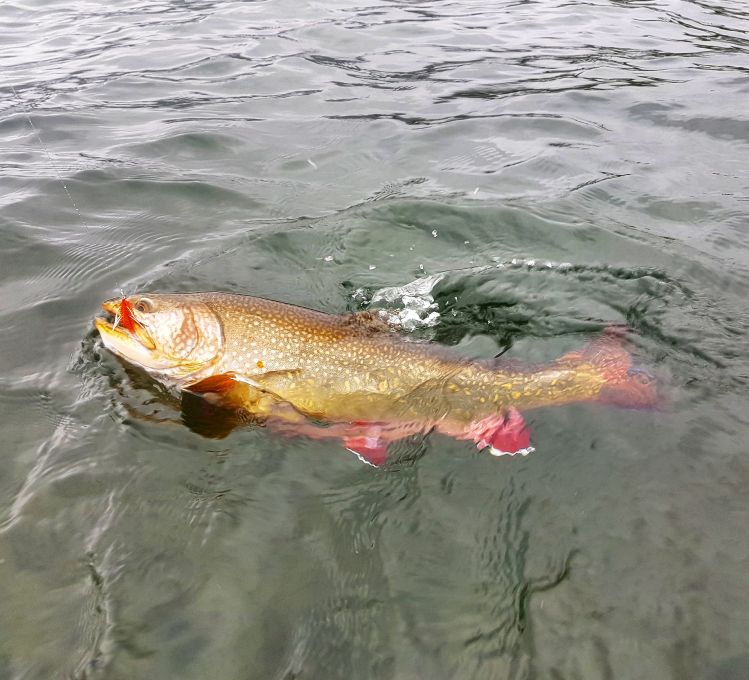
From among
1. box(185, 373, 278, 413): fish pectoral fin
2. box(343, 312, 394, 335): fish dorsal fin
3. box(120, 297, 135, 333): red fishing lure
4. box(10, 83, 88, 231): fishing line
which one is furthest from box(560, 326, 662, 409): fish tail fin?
box(10, 83, 88, 231): fishing line

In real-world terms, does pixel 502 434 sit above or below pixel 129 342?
below

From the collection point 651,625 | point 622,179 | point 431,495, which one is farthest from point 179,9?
point 651,625

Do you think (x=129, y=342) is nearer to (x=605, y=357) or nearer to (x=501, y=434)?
(x=501, y=434)

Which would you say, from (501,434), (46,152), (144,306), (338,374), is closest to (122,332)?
(144,306)

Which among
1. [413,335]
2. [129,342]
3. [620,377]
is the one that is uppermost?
[129,342]

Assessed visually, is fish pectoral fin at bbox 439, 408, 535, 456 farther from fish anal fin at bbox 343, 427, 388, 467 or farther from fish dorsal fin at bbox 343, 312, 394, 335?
fish dorsal fin at bbox 343, 312, 394, 335

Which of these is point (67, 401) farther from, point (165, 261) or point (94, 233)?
point (94, 233)

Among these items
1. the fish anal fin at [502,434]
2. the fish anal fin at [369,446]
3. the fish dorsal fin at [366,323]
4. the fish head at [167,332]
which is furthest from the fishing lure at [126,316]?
the fish anal fin at [502,434]
